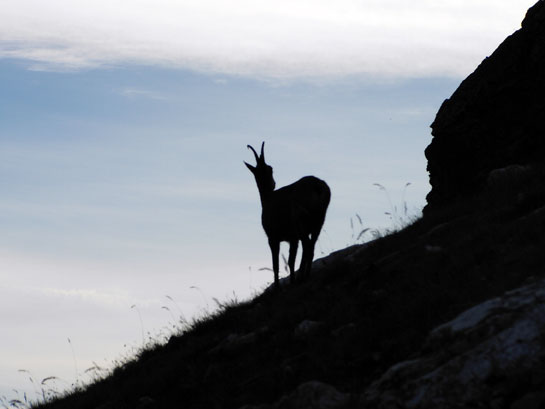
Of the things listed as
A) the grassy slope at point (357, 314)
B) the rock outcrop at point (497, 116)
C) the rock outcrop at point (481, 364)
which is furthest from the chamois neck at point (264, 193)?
the rock outcrop at point (481, 364)

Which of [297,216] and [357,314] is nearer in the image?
[357,314]

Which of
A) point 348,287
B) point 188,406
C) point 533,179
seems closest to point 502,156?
point 533,179

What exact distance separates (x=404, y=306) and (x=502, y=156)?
8082mm

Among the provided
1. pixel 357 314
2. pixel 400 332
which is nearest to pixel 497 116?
pixel 357 314

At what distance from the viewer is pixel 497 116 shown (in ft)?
53.0

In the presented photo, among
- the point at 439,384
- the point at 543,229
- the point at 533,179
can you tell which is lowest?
the point at 439,384

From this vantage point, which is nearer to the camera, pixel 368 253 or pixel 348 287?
pixel 348 287

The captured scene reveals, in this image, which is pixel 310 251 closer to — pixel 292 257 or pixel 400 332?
pixel 292 257

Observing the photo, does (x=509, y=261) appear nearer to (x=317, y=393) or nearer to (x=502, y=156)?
(x=317, y=393)

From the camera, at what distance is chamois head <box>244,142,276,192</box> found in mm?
15578

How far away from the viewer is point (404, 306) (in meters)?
8.70

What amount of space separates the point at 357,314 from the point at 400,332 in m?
1.28

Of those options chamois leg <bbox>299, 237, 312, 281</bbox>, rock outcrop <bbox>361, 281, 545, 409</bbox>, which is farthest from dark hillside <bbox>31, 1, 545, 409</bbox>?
chamois leg <bbox>299, 237, 312, 281</bbox>

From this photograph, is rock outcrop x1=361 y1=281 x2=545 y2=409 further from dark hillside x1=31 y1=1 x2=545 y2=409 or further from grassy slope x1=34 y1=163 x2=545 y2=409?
grassy slope x1=34 y1=163 x2=545 y2=409
